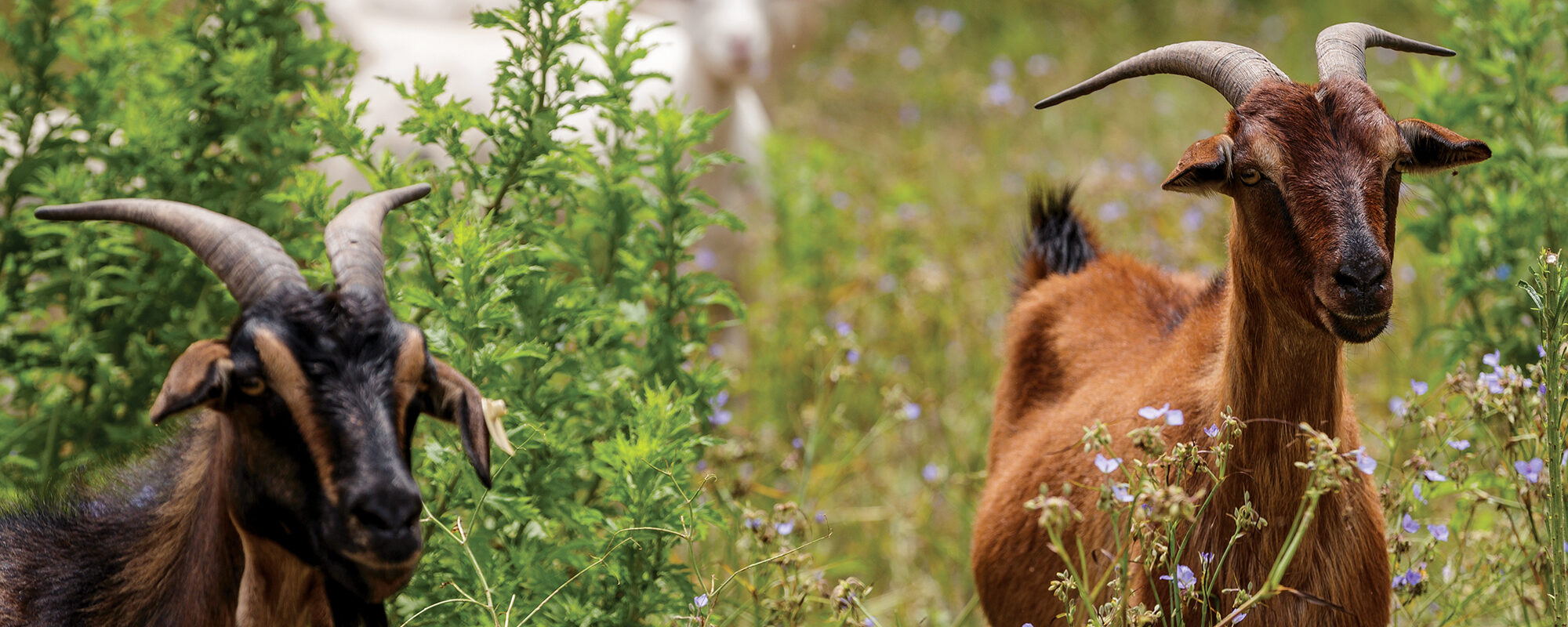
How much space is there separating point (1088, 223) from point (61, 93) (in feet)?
11.8

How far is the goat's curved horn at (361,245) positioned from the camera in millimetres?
2393

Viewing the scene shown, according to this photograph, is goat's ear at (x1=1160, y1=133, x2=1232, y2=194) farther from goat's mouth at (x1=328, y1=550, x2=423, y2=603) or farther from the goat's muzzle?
goat's mouth at (x1=328, y1=550, x2=423, y2=603)

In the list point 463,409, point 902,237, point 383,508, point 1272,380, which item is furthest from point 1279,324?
point 902,237

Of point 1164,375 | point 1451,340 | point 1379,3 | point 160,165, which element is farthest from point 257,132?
point 1379,3

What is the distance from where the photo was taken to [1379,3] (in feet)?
41.8

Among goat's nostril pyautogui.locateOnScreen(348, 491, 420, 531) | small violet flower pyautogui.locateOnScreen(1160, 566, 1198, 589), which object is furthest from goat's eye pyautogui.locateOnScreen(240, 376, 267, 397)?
small violet flower pyautogui.locateOnScreen(1160, 566, 1198, 589)

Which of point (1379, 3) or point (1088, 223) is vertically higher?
point (1379, 3)

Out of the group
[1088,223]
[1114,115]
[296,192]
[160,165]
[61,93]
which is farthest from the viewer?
[1114,115]

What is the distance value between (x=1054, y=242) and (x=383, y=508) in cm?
304

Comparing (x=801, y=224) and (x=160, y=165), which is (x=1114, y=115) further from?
(x=160, y=165)

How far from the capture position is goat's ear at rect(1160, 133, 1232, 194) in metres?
2.70

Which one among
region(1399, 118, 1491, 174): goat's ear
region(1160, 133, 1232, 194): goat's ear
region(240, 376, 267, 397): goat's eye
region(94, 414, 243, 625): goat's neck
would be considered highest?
region(1399, 118, 1491, 174): goat's ear

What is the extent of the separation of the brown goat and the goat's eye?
1482mm

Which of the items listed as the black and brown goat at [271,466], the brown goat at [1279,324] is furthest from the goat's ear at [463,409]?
the brown goat at [1279,324]
